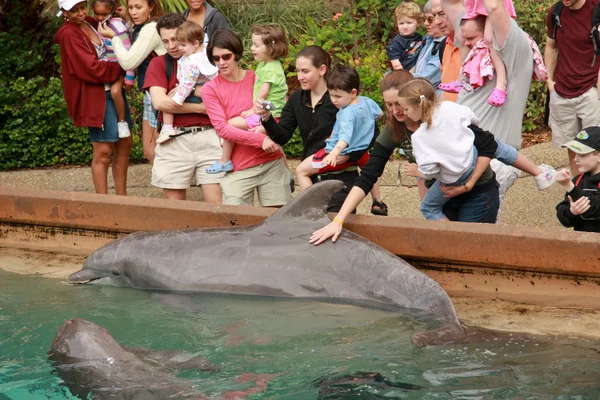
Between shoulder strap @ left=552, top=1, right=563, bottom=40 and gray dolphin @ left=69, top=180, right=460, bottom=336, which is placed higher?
shoulder strap @ left=552, top=1, right=563, bottom=40

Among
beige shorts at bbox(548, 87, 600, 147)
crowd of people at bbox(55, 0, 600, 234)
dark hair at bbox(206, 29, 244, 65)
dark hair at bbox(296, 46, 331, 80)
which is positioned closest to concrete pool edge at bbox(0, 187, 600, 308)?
crowd of people at bbox(55, 0, 600, 234)

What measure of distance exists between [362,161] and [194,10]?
102 inches

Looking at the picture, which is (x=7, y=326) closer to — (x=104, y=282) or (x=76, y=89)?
(x=104, y=282)

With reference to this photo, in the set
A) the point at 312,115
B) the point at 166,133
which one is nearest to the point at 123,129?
the point at 166,133

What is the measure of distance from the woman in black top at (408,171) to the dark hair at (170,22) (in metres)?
2.39

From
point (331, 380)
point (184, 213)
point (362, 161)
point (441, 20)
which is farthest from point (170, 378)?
point (441, 20)

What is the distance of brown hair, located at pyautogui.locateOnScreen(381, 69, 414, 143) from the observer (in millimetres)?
6844

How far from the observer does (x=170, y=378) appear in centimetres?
558

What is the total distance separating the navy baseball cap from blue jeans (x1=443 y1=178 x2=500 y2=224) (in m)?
0.64

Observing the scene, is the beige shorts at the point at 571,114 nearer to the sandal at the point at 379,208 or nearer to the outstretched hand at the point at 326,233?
the sandal at the point at 379,208

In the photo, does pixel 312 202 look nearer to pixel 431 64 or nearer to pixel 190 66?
pixel 190 66

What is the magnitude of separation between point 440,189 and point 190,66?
270cm

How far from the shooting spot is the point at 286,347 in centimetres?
613

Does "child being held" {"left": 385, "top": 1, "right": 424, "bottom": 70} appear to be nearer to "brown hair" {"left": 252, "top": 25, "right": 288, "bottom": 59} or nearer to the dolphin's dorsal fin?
"brown hair" {"left": 252, "top": 25, "right": 288, "bottom": 59}
